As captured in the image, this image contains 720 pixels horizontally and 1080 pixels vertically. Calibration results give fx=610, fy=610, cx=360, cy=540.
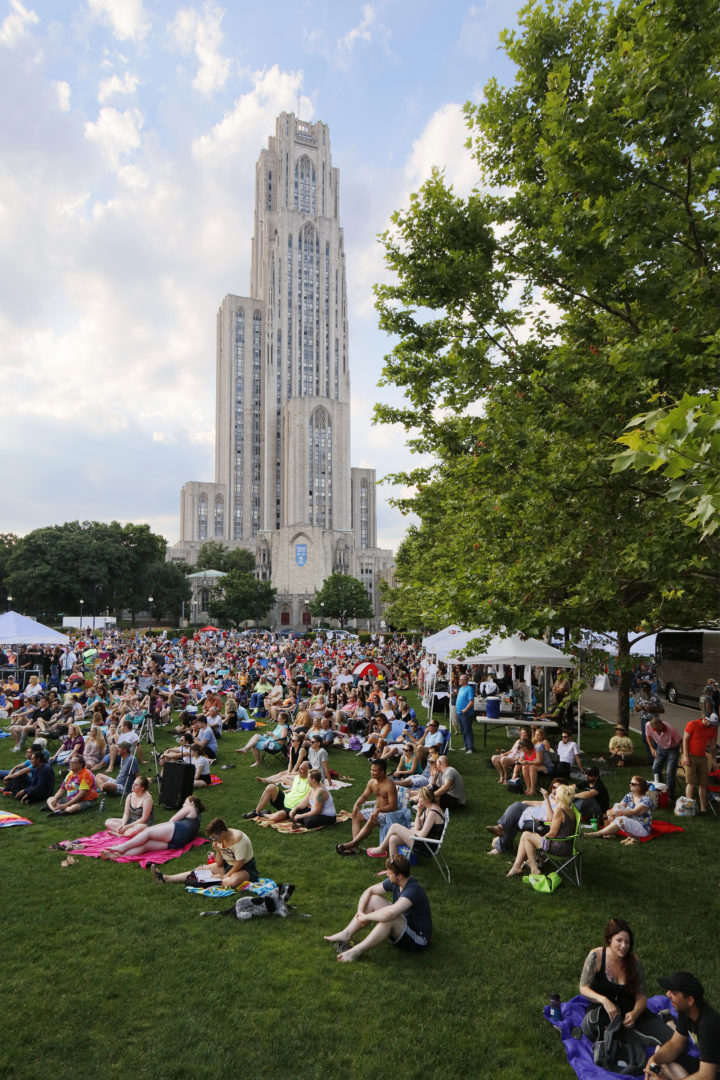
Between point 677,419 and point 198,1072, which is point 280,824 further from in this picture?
point 677,419

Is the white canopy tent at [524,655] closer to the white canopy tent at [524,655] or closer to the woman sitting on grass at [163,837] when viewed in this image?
the white canopy tent at [524,655]

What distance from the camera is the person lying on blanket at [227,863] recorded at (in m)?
6.90

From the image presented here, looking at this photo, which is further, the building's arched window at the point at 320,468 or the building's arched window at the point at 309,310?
the building's arched window at the point at 309,310

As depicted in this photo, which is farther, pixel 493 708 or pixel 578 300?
pixel 493 708

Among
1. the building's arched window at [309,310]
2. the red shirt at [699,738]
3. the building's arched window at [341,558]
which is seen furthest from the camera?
the building's arched window at [309,310]

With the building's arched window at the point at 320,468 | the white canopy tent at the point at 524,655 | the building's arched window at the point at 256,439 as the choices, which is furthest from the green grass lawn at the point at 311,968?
the building's arched window at the point at 256,439

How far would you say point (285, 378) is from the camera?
131 meters

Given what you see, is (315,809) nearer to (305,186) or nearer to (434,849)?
(434,849)

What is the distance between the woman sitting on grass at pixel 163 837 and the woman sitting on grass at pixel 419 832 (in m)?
2.52

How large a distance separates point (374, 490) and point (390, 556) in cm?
1863

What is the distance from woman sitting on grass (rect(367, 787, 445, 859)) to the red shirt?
4.31m

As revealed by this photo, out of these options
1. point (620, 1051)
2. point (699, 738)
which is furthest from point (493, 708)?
point (620, 1051)

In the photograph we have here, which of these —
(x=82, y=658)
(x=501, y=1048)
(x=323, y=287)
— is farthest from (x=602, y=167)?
(x=323, y=287)

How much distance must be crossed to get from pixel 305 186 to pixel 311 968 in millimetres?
153745
